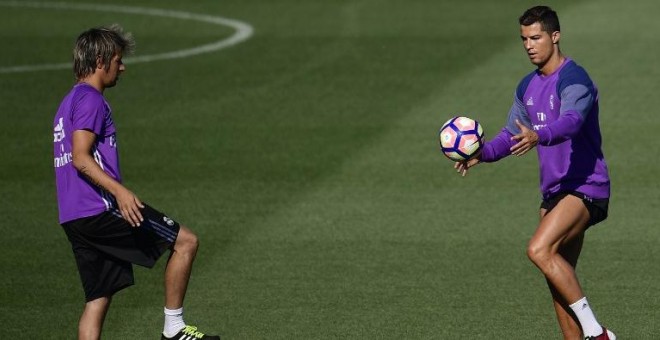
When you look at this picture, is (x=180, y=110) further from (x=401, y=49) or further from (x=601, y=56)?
(x=601, y=56)

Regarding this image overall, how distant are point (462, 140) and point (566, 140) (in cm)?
80

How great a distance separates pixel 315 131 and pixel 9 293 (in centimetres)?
623

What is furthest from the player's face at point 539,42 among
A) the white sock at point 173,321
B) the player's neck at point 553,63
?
the white sock at point 173,321

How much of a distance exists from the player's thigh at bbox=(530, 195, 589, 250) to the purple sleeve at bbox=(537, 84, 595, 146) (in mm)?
619

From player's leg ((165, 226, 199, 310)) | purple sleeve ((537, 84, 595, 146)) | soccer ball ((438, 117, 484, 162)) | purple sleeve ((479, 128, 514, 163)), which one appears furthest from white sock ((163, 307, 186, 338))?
purple sleeve ((537, 84, 595, 146))

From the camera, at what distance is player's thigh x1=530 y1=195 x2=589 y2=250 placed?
364 inches

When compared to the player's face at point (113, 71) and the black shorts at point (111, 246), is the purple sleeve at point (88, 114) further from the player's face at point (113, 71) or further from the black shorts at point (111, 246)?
the black shorts at point (111, 246)

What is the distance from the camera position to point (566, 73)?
9.35 metres

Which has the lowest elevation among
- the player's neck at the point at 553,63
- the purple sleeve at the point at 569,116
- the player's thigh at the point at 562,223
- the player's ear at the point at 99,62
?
the player's thigh at the point at 562,223

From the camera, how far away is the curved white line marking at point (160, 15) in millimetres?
20281

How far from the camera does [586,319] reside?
9.27m

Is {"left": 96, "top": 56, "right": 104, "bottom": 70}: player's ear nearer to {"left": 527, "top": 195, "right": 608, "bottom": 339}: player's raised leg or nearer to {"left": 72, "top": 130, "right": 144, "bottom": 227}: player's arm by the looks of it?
{"left": 72, "top": 130, "right": 144, "bottom": 227}: player's arm

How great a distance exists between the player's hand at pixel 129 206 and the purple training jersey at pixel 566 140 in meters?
2.48

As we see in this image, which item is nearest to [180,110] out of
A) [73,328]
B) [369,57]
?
[369,57]
